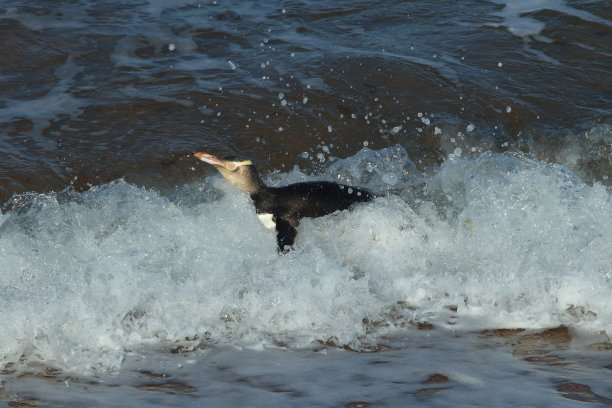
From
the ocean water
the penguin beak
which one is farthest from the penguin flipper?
the penguin beak

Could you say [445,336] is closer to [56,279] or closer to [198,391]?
[198,391]

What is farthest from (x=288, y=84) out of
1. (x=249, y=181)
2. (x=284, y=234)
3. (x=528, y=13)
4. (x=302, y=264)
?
(x=528, y=13)

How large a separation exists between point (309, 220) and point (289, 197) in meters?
0.27

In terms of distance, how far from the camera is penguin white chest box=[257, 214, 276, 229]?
642 cm

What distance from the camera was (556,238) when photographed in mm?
5824

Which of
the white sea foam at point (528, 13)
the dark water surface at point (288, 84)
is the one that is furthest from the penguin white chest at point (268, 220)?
the white sea foam at point (528, 13)

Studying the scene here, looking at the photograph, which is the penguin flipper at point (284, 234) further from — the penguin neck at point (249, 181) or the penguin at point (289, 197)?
the penguin neck at point (249, 181)

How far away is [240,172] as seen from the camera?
21.6 ft

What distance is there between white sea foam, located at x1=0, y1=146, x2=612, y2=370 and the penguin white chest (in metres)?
0.07

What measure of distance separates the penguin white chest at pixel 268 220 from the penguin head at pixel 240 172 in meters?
0.27

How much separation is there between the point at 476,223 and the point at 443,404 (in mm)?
2770

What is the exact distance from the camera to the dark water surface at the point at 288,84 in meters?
7.94

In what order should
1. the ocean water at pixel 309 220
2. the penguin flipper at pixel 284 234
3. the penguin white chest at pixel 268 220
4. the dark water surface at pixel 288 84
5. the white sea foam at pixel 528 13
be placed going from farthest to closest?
the white sea foam at pixel 528 13
the dark water surface at pixel 288 84
the penguin white chest at pixel 268 220
the penguin flipper at pixel 284 234
the ocean water at pixel 309 220

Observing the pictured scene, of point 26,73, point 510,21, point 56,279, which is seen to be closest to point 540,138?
point 510,21
